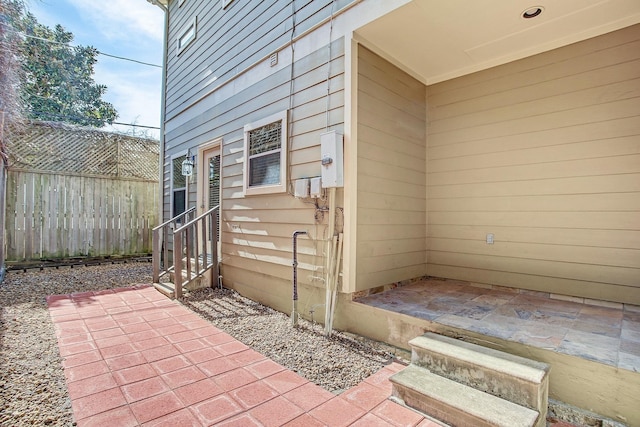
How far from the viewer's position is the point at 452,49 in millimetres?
3303

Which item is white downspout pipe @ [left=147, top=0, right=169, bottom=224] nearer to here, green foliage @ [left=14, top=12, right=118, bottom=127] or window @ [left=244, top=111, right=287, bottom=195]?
window @ [left=244, top=111, right=287, bottom=195]

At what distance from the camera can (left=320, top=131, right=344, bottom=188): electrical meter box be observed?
292 cm

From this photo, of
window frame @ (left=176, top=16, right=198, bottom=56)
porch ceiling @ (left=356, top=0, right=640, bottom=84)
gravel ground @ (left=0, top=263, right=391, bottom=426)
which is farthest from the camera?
window frame @ (left=176, top=16, right=198, bottom=56)

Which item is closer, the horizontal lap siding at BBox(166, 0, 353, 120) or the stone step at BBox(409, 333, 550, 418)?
the stone step at BBox(409, 333, 550, 418)

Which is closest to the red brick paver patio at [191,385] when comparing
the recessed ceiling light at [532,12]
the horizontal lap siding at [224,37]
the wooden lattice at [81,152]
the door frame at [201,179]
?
the door frame at [201,179]

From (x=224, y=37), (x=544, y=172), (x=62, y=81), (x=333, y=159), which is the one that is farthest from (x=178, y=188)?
(x=62, y=81)

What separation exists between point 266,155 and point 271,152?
0.13 m

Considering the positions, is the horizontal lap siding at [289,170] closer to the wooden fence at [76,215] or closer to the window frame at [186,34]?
the window frame at [186,34]

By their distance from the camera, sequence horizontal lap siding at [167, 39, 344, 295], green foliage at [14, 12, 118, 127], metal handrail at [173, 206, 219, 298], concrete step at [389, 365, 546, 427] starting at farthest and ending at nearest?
green foliage at [14, 12, 118, 127]
metal handrail at [173, 206, 219, 298]
horizontal lap siding at [167, 39, 344, 295]
concrete step at [389, 365, 546, 427]

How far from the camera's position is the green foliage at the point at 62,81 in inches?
458

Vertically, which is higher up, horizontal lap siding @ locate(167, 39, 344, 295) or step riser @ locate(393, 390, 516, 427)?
horizontal lap siding @ locate(167, 39, 344, 295)

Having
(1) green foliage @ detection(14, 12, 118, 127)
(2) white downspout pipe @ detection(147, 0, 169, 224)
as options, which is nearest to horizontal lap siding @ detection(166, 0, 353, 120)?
(2) white downspout pipe @ detection(147, 0, 169, 224)

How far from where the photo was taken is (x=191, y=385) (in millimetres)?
2115

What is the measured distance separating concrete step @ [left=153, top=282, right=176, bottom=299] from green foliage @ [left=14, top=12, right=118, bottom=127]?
1054 centimetres
